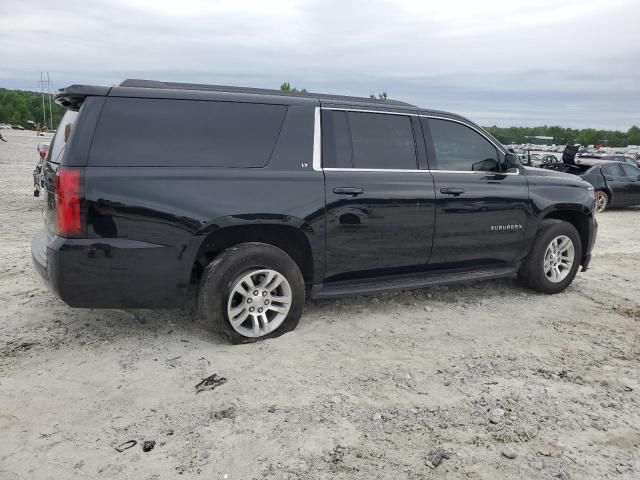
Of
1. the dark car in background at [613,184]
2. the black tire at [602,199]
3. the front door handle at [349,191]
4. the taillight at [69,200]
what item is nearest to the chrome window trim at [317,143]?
the front door handle at [349,191]

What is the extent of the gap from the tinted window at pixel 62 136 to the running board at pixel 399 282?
220 centimetres

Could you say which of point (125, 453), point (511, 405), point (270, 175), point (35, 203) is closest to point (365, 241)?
point (270, 175)

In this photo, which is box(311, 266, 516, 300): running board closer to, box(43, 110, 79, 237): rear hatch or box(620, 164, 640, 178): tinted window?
box(43, 110, 79, 237): rear hatch

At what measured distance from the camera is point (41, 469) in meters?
2.70

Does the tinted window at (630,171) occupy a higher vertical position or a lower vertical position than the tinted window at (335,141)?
lower

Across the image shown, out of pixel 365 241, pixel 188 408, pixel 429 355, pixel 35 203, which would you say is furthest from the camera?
pixel 35 203

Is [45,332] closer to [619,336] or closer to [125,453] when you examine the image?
[125,453]

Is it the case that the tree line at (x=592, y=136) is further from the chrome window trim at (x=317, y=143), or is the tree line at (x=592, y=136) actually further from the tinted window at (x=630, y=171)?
the chrome window trim at (x=317, y=143)

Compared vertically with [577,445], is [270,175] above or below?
above

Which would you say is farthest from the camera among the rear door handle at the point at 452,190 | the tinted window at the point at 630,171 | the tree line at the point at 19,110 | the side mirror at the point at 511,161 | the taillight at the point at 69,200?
the tree line at the point at 19,110

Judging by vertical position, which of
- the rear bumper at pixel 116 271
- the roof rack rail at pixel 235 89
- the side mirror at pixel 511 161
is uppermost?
the roof rack rail at pixel 235 89

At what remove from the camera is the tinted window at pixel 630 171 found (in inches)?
566

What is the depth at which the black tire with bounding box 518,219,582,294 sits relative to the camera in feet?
18.8

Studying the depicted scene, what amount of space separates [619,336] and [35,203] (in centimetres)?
1135
